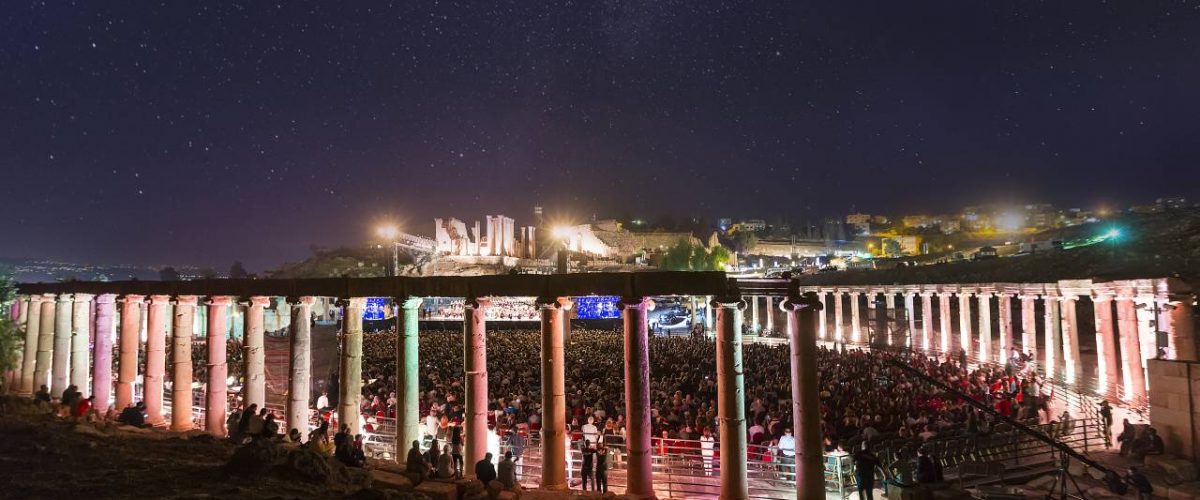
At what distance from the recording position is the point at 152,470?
9977 mm

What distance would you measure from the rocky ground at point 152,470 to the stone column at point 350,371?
2.32m

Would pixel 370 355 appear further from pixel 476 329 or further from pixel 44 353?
pixel 476 329

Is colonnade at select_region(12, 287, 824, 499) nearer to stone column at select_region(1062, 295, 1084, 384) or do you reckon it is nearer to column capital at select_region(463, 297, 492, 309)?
column capital at select_region(463, 297, 492, 309)

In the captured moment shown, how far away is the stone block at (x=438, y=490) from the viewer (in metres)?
9.69

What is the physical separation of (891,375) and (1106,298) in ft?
30.1

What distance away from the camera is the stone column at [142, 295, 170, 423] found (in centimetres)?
1758

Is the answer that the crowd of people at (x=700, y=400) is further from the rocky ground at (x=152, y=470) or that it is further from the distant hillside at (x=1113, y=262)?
the distant hillside at (x=1113, y=262)

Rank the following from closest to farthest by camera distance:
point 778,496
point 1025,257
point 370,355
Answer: point 778,496 < point 370,355 < point 1025,257

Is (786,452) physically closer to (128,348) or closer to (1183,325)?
(1183,325)

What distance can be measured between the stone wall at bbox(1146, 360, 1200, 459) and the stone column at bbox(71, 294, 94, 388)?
1221 inches

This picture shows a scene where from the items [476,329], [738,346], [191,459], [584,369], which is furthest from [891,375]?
[191,459]

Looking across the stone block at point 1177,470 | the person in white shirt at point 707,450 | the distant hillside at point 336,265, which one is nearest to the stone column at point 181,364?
the person in white shirt at point 707,450

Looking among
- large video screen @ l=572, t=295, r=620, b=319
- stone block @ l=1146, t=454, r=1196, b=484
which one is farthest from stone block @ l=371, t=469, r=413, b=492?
large video screen @ l=572, t=295, r=620, b=319

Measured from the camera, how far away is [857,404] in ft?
55.1
